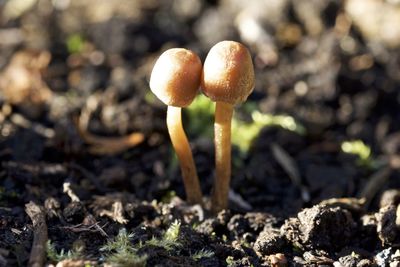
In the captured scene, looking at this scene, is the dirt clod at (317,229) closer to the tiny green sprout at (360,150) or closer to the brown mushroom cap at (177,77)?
the brown mushroom cap at (177,77)

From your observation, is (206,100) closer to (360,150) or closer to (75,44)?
(360,150)

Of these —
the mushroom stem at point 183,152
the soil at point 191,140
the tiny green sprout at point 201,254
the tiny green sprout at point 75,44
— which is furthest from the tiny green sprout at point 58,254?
the tiny green sprout at point 75,44

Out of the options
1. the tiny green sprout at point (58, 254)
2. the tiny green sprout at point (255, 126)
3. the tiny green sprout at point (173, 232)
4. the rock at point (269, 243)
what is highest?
the tiny green sprout at point (255, 126)

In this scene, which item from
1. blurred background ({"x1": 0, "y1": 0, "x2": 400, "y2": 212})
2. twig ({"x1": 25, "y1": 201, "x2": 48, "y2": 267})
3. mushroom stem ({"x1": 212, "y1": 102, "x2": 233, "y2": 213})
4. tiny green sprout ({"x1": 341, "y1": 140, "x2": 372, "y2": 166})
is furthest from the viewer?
tiny green sprout ({"x1": 341, "y1": 140, "x2": 372, "y2": 166})

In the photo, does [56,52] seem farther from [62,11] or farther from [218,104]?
[218,104]

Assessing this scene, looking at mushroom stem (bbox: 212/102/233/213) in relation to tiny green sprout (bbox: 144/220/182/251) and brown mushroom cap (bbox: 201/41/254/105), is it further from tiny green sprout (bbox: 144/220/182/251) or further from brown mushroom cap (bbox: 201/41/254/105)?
tiny green sprout (bbox: 144/220/182/251)

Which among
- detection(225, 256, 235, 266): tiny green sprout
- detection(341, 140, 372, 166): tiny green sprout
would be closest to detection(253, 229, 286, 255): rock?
detection(225, 256, 235, 266): tiny green sprout

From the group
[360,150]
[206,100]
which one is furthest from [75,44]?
[360,150]
